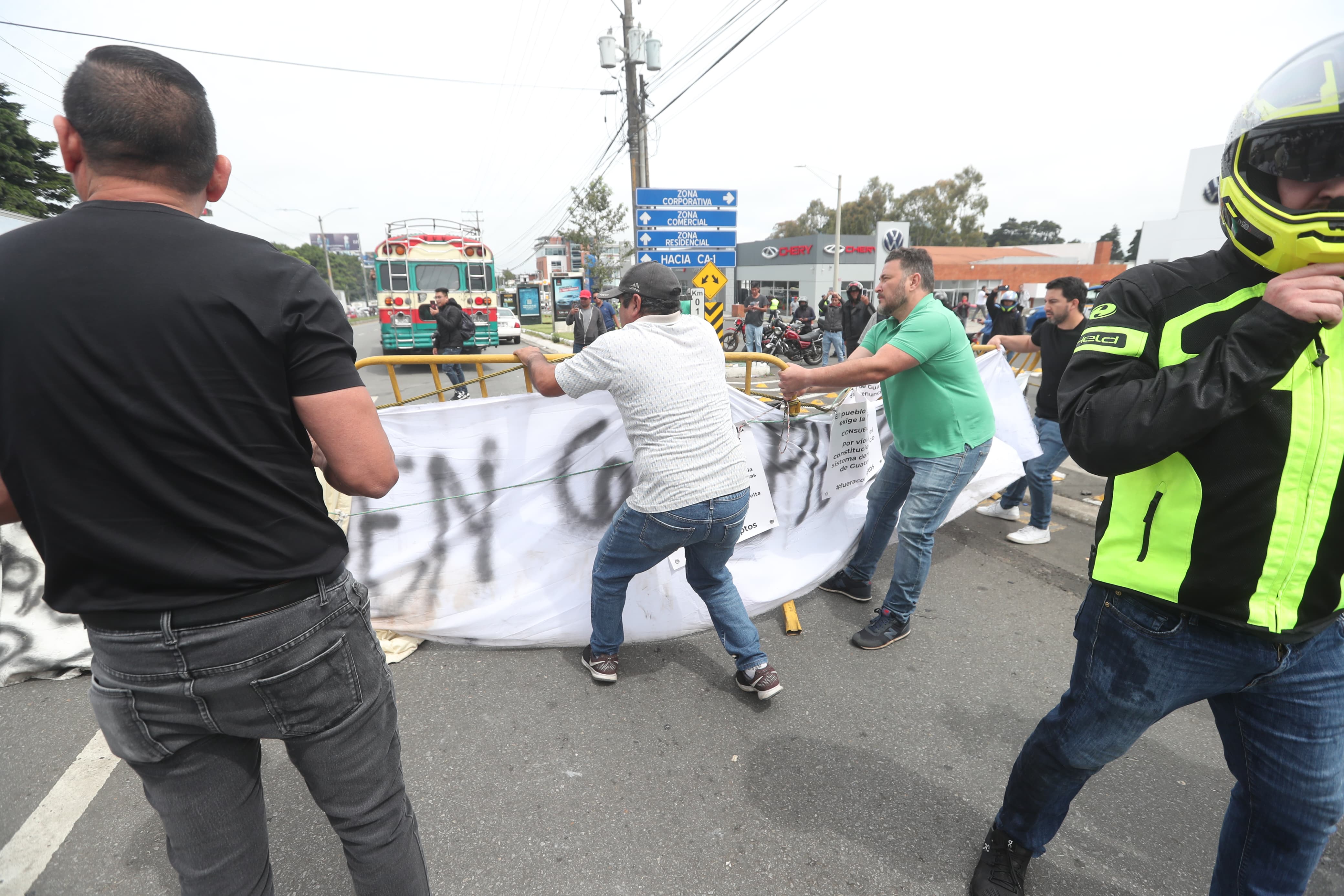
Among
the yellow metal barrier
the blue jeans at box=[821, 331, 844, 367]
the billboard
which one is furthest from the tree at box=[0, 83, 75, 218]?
the billboard

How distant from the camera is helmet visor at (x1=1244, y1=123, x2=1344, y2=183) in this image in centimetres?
116

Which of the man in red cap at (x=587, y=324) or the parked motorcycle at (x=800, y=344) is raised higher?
the man in red cap at (x=587, y=324)

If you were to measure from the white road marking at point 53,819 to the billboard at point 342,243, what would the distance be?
13060 centimetres

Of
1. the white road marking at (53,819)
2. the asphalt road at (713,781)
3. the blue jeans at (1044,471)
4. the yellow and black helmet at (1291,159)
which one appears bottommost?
the asphalt road at (713,781)

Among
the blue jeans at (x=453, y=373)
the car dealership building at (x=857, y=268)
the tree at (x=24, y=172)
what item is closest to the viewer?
the blue jeans at (x=453, y=373)

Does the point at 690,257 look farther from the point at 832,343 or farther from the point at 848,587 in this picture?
the point at 848,587

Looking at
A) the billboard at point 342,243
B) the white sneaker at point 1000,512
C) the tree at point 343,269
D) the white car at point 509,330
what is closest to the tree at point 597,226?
the white car at point 509,330

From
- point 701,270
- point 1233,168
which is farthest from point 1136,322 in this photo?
point 701,270

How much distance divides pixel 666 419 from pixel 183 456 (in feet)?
5.31

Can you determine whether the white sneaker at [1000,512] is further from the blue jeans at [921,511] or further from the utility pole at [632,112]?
the utility pole at [632,112]

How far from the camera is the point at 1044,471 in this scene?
15.5 feet

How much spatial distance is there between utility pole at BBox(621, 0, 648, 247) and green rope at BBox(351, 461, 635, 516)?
13515mm

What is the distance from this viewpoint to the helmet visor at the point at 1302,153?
1160 mm

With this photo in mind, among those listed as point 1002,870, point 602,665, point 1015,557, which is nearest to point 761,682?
point 602,665
